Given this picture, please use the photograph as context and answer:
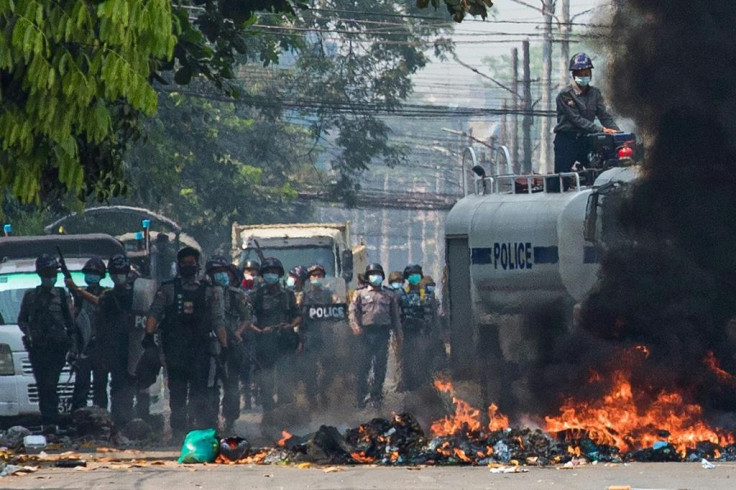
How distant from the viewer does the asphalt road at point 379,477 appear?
447 inches

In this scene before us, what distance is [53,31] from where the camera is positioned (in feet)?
26.3

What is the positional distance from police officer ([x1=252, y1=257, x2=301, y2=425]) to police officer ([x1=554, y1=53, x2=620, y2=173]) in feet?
12.2

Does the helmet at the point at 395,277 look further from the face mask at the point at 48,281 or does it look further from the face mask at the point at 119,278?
the face mask at the point at 48,281

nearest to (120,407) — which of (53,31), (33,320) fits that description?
(33,320)

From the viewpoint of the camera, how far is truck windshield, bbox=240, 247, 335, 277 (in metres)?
30.5

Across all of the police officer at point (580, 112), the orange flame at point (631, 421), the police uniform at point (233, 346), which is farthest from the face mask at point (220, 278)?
the orange flame at point (631, 421)

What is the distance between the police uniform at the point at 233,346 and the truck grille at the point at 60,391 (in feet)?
5.27

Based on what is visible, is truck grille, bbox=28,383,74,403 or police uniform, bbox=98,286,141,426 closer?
truck grille, bbox=28,383,74,403

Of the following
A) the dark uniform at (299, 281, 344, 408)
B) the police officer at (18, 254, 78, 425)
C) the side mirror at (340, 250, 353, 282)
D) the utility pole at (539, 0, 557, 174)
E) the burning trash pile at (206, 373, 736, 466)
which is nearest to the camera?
the burning trash pile at (206, 373, 736, 466)

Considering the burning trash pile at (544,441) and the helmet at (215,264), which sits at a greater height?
the helmet at (215,264)

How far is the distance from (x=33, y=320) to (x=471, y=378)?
4931 millimetres

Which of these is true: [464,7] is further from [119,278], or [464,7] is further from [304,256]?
[304,256]

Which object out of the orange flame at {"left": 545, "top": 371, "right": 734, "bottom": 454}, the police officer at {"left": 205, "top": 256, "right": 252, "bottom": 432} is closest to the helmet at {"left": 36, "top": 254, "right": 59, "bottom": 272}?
the police officer at {"left": 205, "top": 256, "right": 252, "bottom": 432}

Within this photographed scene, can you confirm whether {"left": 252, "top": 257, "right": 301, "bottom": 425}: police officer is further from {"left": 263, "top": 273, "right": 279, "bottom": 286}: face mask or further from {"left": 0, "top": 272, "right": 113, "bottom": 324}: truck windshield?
{"left": 0, "top": 272, "right": 113, "bottom": 324}: truck windshield
